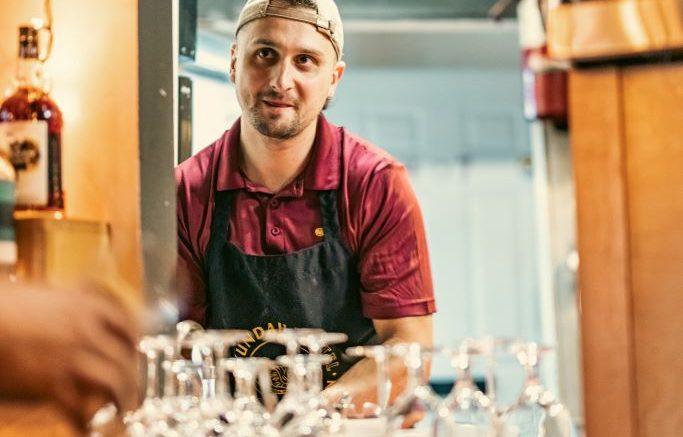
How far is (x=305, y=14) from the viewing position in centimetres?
164

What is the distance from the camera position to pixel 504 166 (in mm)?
1840

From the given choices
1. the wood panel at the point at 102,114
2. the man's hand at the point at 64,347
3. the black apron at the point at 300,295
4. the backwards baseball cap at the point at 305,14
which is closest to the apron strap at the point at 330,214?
the black apron at the point at 300,295

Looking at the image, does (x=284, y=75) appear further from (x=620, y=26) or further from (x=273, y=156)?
(x=620, y=26)

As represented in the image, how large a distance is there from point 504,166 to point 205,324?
579 millimetres

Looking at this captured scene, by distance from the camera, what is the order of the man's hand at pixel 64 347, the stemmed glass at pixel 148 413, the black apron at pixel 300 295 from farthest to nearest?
1. the black apron at pixel 300 295
2. the stemmed glass at pixel 148 413
3. the man's hand at pixel 64 347

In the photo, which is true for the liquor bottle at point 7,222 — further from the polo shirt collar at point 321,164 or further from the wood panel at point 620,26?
the wood panel at point 620,26

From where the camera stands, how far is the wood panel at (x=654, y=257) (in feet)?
5.49

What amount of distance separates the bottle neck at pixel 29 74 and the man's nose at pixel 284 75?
435mm

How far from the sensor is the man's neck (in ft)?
5.44

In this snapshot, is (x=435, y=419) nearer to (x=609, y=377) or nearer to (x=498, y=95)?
(x=609, y=377)

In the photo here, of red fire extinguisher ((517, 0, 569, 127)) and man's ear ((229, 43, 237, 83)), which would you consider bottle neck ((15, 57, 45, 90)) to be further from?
red fire extinguisher ((517, 0, 569, 127))

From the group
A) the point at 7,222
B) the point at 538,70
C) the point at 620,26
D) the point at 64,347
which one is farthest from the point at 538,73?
the point at 64,347

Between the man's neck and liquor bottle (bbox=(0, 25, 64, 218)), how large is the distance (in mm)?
298

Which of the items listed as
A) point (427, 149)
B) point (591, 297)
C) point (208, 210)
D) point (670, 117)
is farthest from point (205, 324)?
point (670, 117)
